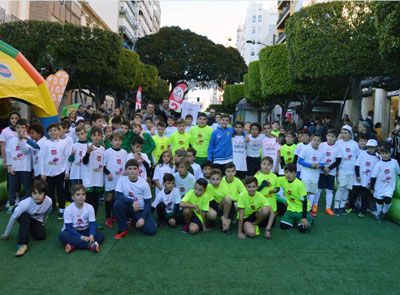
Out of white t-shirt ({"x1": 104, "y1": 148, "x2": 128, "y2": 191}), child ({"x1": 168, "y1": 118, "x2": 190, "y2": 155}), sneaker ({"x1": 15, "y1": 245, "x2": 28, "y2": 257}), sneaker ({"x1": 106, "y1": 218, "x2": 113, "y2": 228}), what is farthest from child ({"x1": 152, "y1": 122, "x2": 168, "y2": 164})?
sneaker ({"x1": 15, "y1": 245, "x2": 28, "y2": 257})

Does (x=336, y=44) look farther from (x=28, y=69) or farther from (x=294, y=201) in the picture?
(x=28, y=69)

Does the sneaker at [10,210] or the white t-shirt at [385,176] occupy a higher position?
the white t-shirt at [385,176]

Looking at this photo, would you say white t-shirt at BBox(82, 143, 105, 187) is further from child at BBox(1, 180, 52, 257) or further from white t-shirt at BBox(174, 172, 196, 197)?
white t-shirt at BBox(174, 172, 196, 197)

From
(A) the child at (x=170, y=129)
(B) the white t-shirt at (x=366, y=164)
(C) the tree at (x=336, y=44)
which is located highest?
(C) the tree at (x=336, y=44)

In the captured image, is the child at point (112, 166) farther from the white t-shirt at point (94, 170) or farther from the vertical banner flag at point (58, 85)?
the vertical banner flag at point (58, 85)

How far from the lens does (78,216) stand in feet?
16.8

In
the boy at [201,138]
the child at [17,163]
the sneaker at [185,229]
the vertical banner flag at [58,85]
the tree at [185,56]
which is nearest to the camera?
the sneaker at [185,229]

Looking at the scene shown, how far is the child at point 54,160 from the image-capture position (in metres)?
6.40

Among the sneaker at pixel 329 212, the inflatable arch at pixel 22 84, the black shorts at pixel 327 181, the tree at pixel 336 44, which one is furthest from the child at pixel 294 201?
the tree at pixel 336 44

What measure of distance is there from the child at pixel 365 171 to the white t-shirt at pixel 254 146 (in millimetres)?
2141

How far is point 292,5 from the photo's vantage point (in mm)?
46562

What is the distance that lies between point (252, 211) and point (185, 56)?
4260 cm

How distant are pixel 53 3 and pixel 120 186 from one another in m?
29.2

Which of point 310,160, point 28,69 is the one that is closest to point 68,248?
point 310,160
